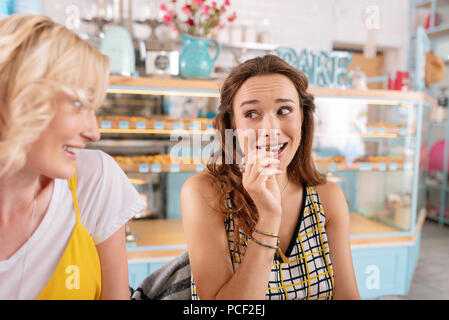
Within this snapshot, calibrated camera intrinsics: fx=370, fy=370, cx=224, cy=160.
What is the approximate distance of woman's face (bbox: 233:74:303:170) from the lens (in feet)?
3.31

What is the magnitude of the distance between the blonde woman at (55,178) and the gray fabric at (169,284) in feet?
0.82

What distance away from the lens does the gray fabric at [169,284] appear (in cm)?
104

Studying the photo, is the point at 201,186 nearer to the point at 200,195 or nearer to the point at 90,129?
the point at 200,195

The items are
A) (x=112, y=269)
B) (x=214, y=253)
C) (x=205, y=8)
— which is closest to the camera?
(x=112, y=269)

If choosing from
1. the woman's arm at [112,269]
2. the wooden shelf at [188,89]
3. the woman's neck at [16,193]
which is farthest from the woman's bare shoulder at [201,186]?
the wooden shelf at [188,89]

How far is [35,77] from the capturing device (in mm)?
532

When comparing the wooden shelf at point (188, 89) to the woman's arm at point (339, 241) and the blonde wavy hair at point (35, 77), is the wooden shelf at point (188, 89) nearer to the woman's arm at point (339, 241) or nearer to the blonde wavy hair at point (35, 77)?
the woman's arm at point (339, 241)

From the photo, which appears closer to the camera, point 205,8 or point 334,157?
point 205,8

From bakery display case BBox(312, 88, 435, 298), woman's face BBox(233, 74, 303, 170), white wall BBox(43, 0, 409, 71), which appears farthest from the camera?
white wall BBox(43, 0, 409, 71)

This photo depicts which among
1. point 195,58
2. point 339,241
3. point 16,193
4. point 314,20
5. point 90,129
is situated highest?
point 314,20

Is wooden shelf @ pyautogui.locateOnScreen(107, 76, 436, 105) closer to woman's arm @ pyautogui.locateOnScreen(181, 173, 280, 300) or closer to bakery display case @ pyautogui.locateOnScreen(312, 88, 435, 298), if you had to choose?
bakery display case @ pyautogui.locateOnScreen(312, 88, 435, 298)

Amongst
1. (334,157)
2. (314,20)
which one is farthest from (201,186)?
(314,20)

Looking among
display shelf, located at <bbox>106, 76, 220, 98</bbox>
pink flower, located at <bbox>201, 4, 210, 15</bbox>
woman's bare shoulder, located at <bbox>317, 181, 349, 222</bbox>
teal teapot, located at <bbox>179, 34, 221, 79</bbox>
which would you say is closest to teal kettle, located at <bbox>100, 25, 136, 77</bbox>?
display shelf, located at <bbox>106, 76, 220, 98</bbox>

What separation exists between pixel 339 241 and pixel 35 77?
94 centimetres
